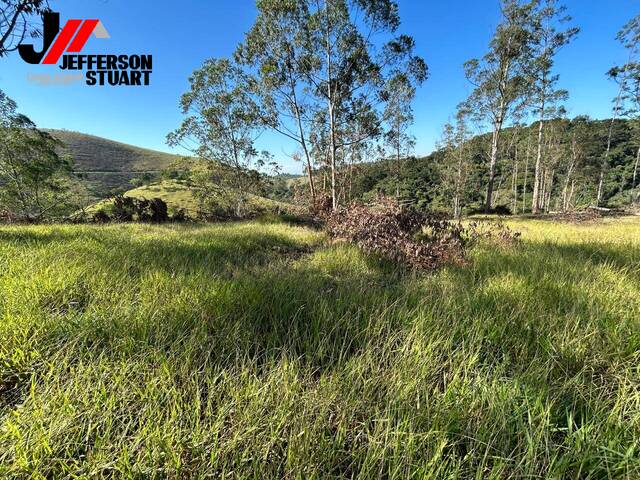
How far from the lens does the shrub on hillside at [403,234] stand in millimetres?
3203

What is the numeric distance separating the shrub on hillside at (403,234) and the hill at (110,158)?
7476 cm

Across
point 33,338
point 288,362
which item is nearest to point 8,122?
point 33,338

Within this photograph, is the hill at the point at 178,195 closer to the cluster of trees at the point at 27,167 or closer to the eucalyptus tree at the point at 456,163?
the cluster of trees at the point at 27,167

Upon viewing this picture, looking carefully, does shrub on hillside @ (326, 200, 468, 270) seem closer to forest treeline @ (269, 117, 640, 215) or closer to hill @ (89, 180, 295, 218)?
hill @ (89, 180, 295, 218)

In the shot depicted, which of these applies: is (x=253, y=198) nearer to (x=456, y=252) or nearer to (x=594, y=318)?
(x=456, y=252)

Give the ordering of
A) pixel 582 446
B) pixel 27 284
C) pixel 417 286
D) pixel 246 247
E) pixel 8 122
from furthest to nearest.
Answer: pixel 8 122
pixel 246 247
pixel 417 286
pixel 27 284
pixel 582 446

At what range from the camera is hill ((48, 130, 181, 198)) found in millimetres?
67994

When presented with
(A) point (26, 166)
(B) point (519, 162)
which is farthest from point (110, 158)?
(B) point (519, 162)

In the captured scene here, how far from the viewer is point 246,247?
4277 millimetres

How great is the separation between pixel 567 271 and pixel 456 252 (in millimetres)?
1053

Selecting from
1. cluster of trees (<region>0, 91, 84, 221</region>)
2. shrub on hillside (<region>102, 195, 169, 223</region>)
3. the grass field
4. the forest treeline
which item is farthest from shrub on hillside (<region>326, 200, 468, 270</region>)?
cluster of trees (<region>0, 91, 84, 221</region>)

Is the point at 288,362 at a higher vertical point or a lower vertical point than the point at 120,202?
lower

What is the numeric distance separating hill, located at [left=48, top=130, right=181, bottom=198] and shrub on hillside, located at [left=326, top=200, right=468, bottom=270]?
74.8m

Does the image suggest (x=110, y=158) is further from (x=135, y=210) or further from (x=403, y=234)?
(x=403, y=234)
